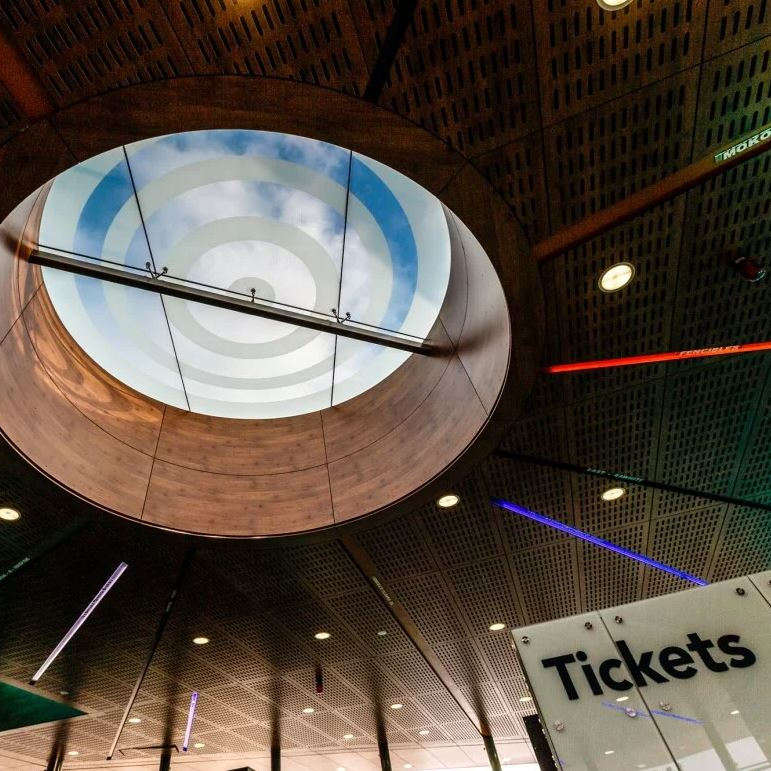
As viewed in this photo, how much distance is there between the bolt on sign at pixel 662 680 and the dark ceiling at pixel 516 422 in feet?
6.50

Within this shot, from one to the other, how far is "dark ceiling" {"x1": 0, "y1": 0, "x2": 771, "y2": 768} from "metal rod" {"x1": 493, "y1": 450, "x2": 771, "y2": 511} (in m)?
0.08

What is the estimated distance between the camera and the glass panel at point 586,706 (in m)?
2.49

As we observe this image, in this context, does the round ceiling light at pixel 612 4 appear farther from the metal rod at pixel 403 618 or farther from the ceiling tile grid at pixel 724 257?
the metal rod at pixel 403 618

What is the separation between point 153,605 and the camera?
6.03m

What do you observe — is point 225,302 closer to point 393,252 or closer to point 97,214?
point 97,214

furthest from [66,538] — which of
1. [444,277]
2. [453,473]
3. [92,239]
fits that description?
[444,277]

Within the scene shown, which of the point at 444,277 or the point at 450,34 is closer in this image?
the point at 450,34

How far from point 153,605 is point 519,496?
443 centimetres

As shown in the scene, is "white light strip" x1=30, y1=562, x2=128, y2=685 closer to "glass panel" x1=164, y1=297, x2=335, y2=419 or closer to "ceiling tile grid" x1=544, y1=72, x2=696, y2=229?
"glass panel" x1=164, y1=297, x2=335, y2=419

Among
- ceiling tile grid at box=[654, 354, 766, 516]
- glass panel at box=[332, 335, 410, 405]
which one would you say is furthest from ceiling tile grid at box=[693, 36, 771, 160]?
glass panel at box=[332, 335, 410, 405]

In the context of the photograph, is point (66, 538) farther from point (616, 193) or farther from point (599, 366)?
point (616, 193)

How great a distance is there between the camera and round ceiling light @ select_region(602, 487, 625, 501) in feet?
17.5

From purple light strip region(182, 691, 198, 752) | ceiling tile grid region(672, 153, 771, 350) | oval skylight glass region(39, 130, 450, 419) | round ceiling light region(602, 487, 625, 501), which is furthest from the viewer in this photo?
purple light strip region(182, 691, 198, 752)

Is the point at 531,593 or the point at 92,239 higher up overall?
the point at 92,239
